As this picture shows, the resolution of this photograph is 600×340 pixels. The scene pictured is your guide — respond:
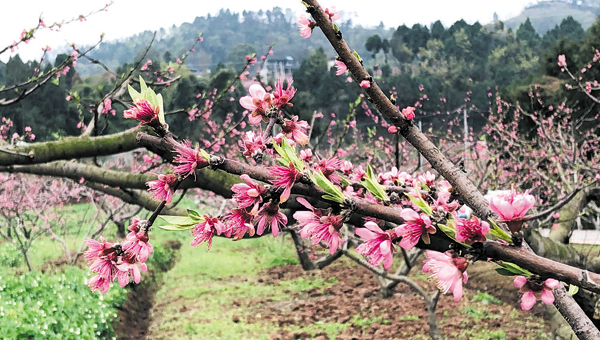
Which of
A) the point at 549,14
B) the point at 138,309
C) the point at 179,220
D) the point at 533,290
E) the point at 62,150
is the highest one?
the point at 549,14

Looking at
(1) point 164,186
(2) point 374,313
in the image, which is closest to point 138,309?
(2) point 374,313

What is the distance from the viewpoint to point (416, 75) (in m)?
44.2

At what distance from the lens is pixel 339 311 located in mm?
7375

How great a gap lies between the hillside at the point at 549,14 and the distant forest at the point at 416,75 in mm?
54110

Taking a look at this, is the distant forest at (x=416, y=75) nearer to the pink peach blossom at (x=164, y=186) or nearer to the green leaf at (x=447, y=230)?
the pink peach blossom at (x=164, y=186)

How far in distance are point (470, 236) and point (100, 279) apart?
0.75 metres

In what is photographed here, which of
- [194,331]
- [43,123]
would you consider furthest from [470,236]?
[43,123]

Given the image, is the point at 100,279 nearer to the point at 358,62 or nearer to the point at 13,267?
the point at 358,62

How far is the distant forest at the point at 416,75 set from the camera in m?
16.6

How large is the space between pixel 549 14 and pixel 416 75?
9094cm

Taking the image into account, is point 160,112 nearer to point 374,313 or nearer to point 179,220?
point 179,220

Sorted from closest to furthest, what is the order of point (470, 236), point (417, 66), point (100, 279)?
point (470, 236), point (100, 279), point (417, 66)

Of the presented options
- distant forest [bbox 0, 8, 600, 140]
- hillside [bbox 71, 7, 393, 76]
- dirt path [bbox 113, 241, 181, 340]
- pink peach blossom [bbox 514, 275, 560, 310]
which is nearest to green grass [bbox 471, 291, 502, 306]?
distant forest [bbox 0, 8, 600, 140]

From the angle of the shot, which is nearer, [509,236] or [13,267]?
[509,236]
